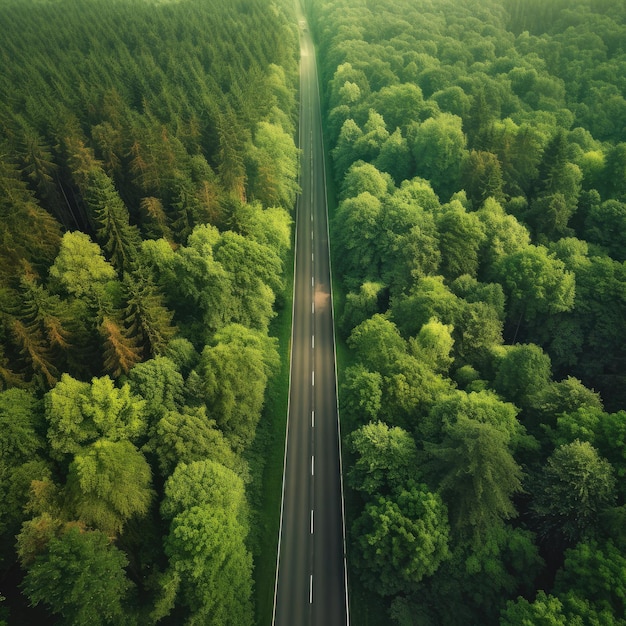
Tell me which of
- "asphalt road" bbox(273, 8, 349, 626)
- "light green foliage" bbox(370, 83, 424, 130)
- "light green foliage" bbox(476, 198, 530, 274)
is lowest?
"asphalt road" bbox(273, 8, 349, 626)

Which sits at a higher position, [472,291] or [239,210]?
[239,210]

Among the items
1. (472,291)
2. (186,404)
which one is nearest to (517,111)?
(472,291)

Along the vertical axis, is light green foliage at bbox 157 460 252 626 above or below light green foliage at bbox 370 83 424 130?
below

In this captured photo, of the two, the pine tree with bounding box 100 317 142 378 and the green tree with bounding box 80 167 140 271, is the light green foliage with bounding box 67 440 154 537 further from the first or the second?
the green tree with bounding box 80 167 140 271

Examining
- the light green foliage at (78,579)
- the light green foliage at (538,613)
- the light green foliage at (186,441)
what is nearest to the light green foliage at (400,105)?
the light green foliage at (186,441)

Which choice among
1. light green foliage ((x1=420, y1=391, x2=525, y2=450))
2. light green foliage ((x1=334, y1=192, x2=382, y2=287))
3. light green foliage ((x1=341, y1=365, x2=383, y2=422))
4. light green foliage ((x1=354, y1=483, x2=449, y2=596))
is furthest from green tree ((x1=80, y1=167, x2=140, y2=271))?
light green foliage ((x1=354, y1=483, x2=449, y2=596))

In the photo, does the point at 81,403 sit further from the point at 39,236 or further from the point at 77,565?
the point at 39,236
